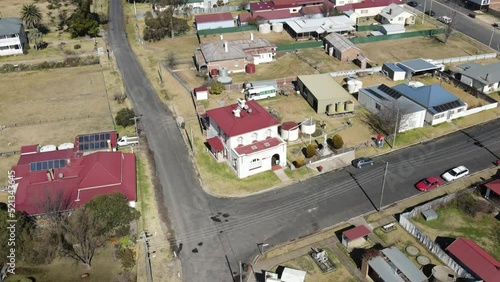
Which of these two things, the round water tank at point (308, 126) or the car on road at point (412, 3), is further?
the car on road at point (412, 3)

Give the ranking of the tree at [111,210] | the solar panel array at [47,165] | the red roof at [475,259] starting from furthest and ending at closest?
the solar panel array at [47,165] < the tree at [111,210] < the red roof at [475,259]

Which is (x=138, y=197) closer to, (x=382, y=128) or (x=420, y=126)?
(x=382, y=128)

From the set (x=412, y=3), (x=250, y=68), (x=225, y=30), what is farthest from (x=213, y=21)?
(x=412, y=3)

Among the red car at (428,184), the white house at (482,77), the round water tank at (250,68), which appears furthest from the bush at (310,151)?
the white house at (482,77)

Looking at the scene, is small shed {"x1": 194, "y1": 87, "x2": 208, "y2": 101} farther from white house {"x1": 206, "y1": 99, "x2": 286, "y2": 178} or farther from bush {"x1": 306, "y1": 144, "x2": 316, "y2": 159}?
bush {"x1": 306, "y1": 144, "x2": 316, "y2": 159}

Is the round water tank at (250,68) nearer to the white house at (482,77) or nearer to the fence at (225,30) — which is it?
the fence at (225,30)

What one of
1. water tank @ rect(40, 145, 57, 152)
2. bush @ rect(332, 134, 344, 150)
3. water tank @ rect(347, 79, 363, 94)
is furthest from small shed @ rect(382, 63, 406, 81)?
water tank @ rect(40, 145, 57, 152)
